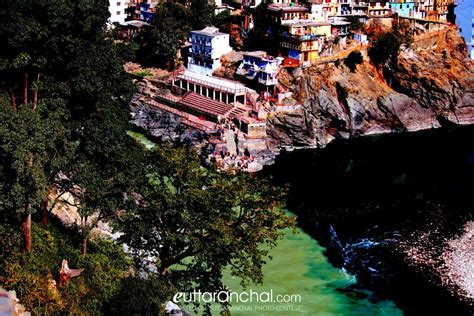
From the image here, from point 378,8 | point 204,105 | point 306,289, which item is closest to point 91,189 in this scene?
point 306,289

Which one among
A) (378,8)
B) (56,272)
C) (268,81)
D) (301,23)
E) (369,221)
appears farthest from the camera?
(378,8)

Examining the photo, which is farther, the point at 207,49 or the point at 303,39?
the point at 207,49

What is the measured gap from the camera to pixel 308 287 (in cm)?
3412

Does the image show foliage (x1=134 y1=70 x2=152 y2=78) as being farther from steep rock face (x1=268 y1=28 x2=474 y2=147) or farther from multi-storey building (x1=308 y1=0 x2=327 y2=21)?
multi-storey building (x1=308 y1=0 x2=327 y2=21)

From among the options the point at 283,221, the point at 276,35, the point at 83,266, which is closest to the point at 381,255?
the point at 283,221

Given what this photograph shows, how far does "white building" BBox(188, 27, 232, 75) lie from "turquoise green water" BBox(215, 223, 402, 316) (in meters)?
34.9

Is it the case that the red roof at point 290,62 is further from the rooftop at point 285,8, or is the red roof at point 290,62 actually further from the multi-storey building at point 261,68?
the rooftop at point 285,8

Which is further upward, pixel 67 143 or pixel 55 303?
pixel 67 143

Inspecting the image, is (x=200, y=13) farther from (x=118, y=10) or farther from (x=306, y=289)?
(x=306, y=289)

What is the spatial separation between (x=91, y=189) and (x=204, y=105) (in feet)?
129

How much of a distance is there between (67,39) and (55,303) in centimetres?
930

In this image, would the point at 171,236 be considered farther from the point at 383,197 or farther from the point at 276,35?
the point at 276,35

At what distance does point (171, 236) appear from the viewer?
22.5 meters

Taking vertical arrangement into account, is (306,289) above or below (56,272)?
below
